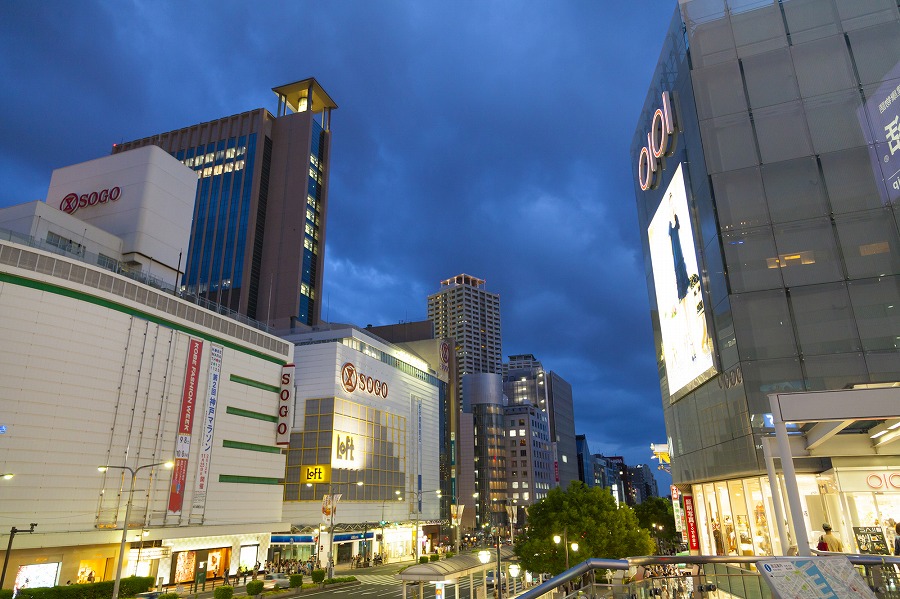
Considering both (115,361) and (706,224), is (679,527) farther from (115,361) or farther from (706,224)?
(115,361)

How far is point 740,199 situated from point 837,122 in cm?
568

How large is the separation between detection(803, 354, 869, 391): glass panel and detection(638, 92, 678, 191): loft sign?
15117 millimetres

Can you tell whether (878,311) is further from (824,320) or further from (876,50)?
(876,50)

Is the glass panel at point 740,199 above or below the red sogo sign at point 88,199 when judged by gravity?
below

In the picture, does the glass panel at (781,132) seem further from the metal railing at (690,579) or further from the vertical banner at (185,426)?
the vertical banner at (185,426)

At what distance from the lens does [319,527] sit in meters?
70.4

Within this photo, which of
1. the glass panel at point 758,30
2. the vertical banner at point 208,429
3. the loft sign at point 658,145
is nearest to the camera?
the glass panel at point 758,30

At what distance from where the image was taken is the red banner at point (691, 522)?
35.3 metres

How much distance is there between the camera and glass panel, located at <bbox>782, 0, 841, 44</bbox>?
28.5m

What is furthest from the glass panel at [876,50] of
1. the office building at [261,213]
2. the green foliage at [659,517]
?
the office building at [261,213]

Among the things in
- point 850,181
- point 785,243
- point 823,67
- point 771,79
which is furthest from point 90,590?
point 823,67

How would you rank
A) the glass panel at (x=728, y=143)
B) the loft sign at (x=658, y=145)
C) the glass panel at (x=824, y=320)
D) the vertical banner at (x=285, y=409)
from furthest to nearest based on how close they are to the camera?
1. the vertical banner at (x=285, y=409)
2. the loft sign at (x=658, y=145)
3. the glass panel at (x=728, y=143)
4. the glass panel at (x=824, y=320)

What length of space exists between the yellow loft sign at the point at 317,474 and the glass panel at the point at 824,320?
62409 millimetres

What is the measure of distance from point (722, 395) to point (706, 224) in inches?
336
